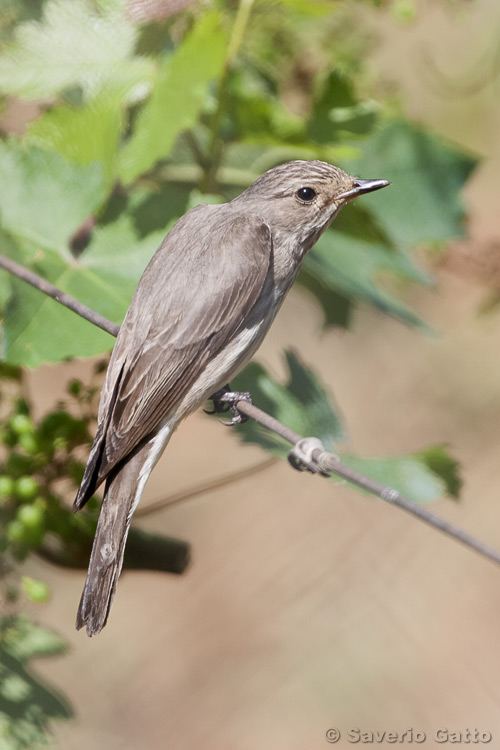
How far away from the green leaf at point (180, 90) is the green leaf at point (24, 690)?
136 cm

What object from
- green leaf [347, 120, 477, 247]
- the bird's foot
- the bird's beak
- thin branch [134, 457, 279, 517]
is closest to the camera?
the bird's foot

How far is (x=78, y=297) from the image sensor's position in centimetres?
263

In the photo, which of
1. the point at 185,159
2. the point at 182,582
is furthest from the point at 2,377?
the point at 182,582

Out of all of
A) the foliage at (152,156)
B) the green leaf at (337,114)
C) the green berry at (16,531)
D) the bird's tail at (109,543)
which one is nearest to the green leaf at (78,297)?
the foliage at (152,156)

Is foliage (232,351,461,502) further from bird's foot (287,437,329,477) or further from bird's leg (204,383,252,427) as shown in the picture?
bird's foot (287,437,329,477)

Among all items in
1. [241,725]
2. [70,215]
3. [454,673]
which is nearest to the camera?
[70,215]

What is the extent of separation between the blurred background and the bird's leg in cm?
12

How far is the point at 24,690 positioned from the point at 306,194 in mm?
1719

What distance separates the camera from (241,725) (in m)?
5.08

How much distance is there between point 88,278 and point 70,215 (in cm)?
22

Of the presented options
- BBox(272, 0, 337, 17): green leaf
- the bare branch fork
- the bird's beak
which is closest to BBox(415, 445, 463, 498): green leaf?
the bare branch fork

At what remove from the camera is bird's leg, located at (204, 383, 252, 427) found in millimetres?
2736

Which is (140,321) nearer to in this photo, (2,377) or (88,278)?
(88,278)

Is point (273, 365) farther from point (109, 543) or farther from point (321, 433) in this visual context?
point (109, 543)
